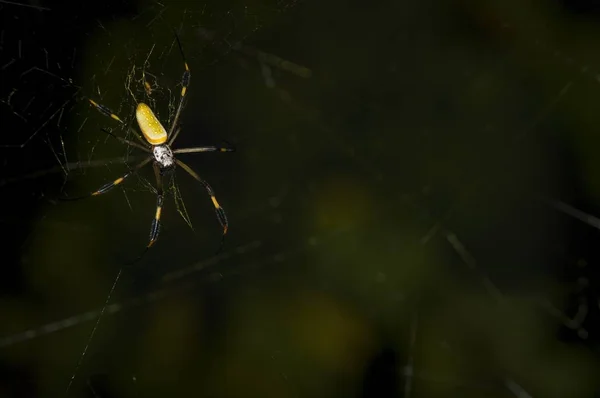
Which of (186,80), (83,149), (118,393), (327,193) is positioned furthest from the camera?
(327,193)

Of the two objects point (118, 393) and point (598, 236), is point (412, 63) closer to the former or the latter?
point (598, 236)

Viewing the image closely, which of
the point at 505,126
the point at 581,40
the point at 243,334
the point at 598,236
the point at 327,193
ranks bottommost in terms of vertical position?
the point at 243,334

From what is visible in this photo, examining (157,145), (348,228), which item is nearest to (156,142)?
(157,145)

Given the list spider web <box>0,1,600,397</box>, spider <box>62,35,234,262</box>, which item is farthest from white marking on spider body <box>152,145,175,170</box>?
spider web <box>0,1,600,397</box>

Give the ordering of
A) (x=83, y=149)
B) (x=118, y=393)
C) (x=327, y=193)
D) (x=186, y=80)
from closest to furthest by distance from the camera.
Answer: (x=186, y=80) < (x=83, y=149) < (x=118, y=393) < (x=327, y=193)

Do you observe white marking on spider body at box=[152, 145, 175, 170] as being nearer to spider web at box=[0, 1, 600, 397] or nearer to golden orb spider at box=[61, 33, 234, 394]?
golden orb spider at box=[61, 33, 234, 394]

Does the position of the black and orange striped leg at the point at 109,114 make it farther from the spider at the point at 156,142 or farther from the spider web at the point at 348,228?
the spider web at the point at 348,228

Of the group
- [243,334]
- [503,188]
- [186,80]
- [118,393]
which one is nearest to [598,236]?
[503,188]

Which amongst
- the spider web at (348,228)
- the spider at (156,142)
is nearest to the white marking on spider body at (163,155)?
the spider at (156,142)

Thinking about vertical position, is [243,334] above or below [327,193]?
below

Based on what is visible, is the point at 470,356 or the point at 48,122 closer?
the point at 48,122
